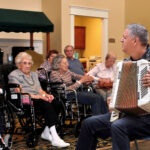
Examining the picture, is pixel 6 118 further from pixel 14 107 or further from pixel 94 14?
pixel 94 14

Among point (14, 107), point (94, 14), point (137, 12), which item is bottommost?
point (14, 107)

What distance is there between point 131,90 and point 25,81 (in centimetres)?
194

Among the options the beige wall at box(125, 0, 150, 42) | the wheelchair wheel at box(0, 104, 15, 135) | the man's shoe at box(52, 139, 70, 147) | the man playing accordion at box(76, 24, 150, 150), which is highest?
the beige wall at box(125, 0, 150, 42)

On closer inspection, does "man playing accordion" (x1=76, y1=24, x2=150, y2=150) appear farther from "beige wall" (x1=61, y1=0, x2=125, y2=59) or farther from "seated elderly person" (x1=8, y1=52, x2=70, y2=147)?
"beige wall" (x1=61, y1=0, x2=125, y2=59)

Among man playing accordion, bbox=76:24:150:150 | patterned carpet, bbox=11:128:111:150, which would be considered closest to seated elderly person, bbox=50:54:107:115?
patterned carpet, bbox=11:128:111:150

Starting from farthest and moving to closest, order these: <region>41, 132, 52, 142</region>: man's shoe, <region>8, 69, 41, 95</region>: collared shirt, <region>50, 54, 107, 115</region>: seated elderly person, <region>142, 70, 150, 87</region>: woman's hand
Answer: <region>50, 54, 107, 115</region>: seated elderly person, <region>8, 69, 41, 95</region>: collared shirt, <region>41, 132, 52, 142</region>: man's shoe, <region>142, 70, 150, 87</region>: woman's hand

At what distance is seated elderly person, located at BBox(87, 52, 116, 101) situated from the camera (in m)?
4.77

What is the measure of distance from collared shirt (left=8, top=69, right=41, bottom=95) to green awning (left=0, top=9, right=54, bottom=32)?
2.73 meters

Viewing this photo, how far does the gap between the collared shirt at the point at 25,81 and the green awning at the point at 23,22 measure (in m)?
2.73

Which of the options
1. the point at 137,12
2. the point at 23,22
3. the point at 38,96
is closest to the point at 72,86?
the point at 38,96

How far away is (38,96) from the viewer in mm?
3539

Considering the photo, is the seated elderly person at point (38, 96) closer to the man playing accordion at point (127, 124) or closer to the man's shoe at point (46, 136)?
the man's shoe at point (46, 136)

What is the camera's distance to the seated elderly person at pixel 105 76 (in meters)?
4.77

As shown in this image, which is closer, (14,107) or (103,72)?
(14,107)
